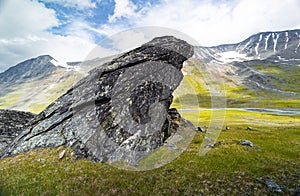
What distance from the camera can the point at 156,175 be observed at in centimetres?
1502

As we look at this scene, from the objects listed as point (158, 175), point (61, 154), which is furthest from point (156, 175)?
point (61, 154)

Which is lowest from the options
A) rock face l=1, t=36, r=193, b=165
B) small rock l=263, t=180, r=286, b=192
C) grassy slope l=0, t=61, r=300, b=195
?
small rock l=263, t=180, r=286, b=192

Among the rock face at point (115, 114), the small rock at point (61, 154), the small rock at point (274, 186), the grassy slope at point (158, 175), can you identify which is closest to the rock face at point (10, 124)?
the rock face at point (115, 114)

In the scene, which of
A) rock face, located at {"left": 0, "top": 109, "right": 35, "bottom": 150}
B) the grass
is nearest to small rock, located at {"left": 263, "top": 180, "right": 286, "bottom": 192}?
the grass

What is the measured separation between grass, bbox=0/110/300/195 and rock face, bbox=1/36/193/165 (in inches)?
68.4

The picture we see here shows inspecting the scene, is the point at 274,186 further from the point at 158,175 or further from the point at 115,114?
the point at 115,114

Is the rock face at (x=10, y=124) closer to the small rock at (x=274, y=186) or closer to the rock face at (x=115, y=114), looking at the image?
the rock face at (x=115, y=114)

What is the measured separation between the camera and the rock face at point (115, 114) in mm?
18906

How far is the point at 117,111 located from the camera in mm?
20672

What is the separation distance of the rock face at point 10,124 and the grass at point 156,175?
12086 mm

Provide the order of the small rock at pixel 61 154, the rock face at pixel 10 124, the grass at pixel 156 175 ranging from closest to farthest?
the grass at pixel 156 175
the small rock at pixel 61 154
the rock face at pixel 10 124

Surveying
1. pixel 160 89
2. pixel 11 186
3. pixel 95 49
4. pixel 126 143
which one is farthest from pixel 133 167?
pixel 95 49

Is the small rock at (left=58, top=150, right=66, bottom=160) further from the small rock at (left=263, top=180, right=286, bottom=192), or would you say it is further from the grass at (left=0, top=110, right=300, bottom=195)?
the small rock at (left=263, top=180, right=286, bottom=192)

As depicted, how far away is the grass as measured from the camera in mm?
12702
